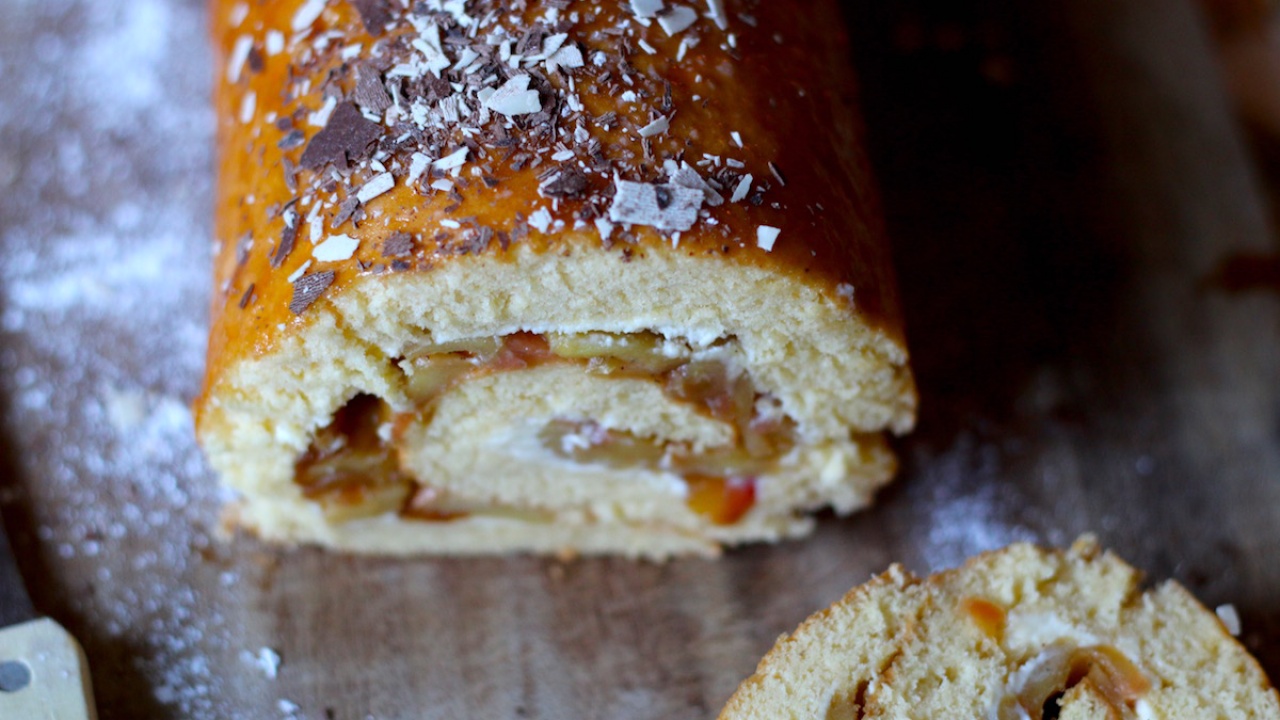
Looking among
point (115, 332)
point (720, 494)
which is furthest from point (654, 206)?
point (115, 332)

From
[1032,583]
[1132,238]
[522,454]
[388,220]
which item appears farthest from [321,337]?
[1132,238]

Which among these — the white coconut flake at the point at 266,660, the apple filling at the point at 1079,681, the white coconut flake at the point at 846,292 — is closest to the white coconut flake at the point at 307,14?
the white coconut flake at the point at 846,292

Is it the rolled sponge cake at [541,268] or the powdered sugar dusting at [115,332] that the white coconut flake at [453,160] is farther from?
the powdered sugar dusting at [115,332]

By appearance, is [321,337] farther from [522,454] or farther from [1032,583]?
[1032,583]

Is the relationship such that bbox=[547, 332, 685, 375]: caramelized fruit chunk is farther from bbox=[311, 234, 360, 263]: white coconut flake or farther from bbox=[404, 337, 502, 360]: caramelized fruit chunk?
bbox=[311, 234, 360, 263]: white coconut flake

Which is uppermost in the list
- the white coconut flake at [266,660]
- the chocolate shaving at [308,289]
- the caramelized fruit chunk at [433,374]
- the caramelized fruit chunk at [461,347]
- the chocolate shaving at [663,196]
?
the chocolate shaving at [663,196]

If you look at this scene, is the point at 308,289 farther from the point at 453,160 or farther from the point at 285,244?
the point at 453,160
